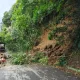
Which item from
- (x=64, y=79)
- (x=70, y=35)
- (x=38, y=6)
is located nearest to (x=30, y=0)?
(x=38, y=6)

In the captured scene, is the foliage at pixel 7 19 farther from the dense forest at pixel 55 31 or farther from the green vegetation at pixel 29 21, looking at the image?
the dense forest at pixel 55 31

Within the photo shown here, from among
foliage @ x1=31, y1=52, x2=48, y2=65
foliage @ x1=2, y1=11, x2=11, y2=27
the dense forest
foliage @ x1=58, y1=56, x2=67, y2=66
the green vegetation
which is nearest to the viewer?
foliage @ x1=58, y1=56, x2=67, y2=66

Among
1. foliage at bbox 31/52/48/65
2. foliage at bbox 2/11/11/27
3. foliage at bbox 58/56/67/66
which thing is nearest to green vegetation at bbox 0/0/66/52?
foliage at bbox 31/52/48/65

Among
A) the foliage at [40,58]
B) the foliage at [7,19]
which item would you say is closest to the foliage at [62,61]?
the foliage at [40,58]

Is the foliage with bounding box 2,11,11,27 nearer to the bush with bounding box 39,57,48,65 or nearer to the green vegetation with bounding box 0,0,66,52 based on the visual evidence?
the green vegetation with bounding box 0,0,66,52

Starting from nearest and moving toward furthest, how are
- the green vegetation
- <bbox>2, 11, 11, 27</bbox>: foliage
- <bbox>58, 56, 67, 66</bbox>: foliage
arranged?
<bbox>58, 56, 67, 66</bbox>: foliage → the green vegetation → <bbox>2, 11, 11, 27</bbox>: foliage

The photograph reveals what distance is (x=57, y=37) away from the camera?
18.5 m

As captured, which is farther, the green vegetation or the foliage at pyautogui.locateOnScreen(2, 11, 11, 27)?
the foliage at pyautogui.locateOnScreen(2, 11, 11, 27)

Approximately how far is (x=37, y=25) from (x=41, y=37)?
5.76 ft

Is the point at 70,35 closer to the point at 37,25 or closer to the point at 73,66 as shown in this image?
the point at 73,66

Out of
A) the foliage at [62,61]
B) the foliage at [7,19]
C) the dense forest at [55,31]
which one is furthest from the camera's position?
the foliage at [7,19]

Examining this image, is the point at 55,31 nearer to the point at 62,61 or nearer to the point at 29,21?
the point at 62,61

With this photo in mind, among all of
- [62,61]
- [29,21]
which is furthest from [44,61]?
[29,21]

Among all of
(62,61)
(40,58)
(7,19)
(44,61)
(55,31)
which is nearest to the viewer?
(62,61)
